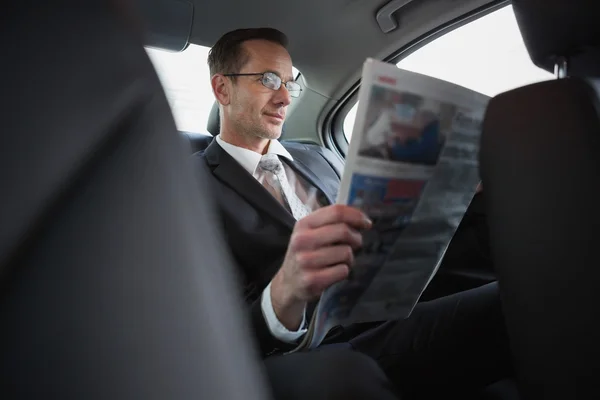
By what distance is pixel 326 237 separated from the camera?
76cm

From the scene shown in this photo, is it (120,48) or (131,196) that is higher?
(120,48)

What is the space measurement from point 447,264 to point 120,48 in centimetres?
119

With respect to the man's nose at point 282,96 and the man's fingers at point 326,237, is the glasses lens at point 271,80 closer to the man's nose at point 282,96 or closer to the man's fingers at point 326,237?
the man's nose at point 282,96

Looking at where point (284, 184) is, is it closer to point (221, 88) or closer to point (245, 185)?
point (245, 185)

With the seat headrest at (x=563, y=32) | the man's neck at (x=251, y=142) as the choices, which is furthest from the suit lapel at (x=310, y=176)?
the seat headrest at (x=563, y=32)

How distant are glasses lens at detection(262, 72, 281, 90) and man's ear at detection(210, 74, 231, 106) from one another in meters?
0.13

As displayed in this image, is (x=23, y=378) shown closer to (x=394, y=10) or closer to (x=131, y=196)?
(x=131, y=196)

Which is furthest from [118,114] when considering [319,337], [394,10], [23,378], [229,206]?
[394,10]

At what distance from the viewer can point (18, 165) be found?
0.33 m

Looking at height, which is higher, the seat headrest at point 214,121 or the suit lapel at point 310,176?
the seat headrest at point 214,121

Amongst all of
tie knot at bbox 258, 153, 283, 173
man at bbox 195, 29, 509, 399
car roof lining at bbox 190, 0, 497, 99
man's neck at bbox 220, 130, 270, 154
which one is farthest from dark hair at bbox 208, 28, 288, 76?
tie knot at bbox 258, 153, 283, 173

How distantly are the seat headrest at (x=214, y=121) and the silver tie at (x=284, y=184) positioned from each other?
0.52 m

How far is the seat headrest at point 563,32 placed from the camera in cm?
68

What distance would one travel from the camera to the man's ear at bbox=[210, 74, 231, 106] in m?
1.68
